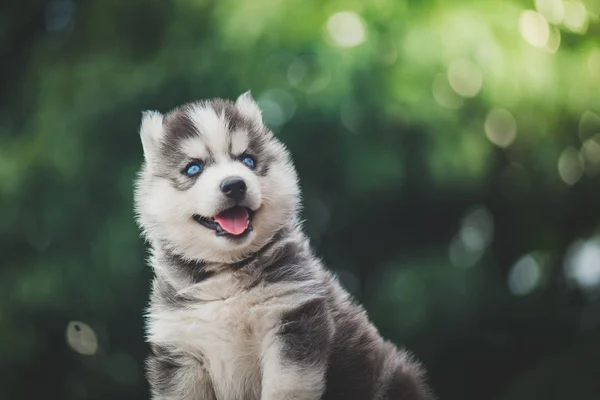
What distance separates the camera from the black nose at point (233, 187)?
200 cm

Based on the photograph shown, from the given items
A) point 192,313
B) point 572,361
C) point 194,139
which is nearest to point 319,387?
point 192,313

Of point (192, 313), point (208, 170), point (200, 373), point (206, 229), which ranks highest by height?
point (208, 170)

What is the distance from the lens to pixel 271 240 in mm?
2146

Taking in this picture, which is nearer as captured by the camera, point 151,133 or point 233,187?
point 233,187

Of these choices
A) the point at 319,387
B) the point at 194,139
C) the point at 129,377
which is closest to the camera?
the point at 319,387

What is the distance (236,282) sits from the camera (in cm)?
209

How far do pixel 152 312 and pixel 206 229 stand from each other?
29 cm

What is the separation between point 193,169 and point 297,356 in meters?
0.55

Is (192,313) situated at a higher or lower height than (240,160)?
lower

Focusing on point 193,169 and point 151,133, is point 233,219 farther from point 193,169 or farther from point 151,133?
point 151,133

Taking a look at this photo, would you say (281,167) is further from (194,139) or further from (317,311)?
(317,311)

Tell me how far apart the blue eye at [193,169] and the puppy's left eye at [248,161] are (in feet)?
0.37

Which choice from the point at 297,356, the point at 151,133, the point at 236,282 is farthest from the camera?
the point at 151,133

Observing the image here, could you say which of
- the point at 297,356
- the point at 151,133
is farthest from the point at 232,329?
the point at 151,133
